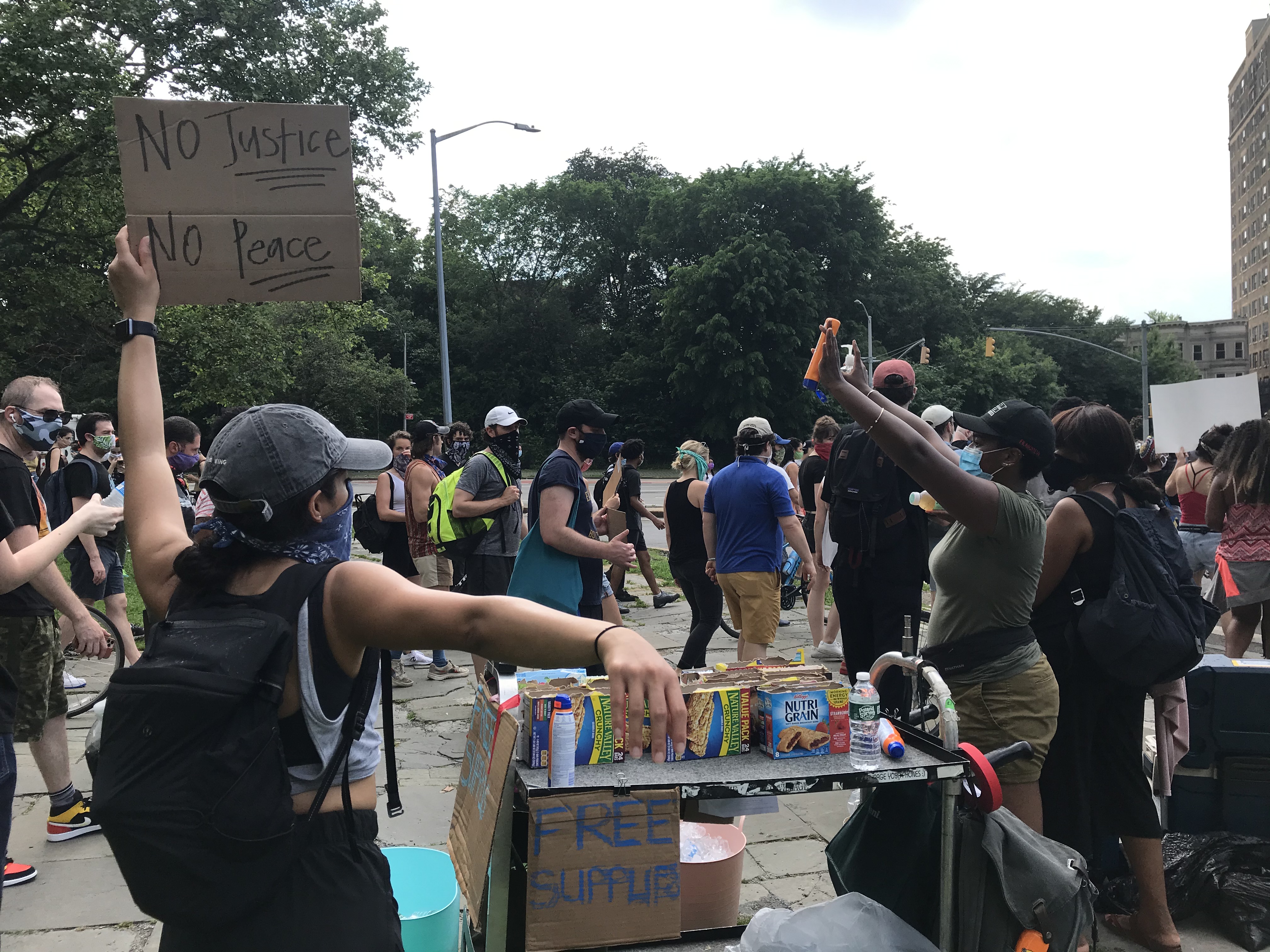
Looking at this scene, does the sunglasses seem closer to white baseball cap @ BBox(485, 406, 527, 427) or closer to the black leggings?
white baseball cap @ BBox(485, 406, 527, 427)

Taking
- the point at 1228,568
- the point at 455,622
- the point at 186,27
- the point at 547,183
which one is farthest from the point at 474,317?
the point at 455,622

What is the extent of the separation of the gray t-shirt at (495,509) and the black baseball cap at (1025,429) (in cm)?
344

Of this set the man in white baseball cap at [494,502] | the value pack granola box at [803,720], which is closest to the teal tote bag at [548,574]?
the man in white baseball cap at [494,502]

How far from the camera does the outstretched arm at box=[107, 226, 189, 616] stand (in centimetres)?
196

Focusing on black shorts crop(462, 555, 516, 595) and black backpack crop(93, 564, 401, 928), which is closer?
black backpack crop(93, 564, 401, 928)

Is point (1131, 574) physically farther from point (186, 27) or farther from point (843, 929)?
point (186, 27)

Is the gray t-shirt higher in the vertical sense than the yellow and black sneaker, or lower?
higher

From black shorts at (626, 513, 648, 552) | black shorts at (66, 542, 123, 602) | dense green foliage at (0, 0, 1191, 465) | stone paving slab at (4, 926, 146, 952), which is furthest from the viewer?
dense green foliage at (0, 0, 1191, 465)

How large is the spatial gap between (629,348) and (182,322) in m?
31.9

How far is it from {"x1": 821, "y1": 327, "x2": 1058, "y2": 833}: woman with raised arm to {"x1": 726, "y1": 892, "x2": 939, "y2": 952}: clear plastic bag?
2.65 feet

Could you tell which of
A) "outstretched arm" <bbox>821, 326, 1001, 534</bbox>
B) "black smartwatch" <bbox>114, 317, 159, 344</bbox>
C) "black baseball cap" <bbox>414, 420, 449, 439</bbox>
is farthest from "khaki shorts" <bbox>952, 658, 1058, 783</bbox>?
"black baseball cap" <bbox>414, 420, 449, 439</bbox>

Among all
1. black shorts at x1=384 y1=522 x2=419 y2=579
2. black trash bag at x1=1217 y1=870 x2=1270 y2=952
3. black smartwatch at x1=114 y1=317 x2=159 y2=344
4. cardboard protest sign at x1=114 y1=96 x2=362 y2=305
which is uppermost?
cardboard protest sign at x1=114 y1=96 x2=362 y2=305

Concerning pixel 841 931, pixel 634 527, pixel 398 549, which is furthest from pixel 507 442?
pixel 841 931

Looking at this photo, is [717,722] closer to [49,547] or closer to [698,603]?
[49,547]
